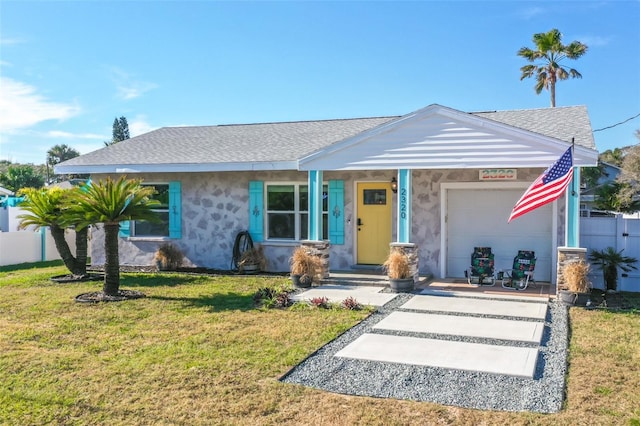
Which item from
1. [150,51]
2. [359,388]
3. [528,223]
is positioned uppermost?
[150,51]

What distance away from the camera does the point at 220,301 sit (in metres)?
9.14

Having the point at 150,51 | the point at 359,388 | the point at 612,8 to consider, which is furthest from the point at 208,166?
the point at 612,8

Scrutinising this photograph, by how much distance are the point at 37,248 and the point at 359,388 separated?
1508 centimetres

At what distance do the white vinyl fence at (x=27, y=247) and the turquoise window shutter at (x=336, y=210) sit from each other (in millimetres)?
9899

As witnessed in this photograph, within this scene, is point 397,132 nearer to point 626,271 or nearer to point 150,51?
point 626,271

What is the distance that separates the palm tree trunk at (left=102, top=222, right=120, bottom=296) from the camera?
9.38 meters

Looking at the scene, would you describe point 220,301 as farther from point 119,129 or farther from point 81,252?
point 119,129

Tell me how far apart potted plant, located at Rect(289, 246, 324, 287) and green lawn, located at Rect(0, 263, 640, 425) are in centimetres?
164

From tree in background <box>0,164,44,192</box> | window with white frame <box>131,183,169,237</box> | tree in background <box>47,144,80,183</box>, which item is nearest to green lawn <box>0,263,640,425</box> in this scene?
window with white frame <box>131,183,169,237</box>

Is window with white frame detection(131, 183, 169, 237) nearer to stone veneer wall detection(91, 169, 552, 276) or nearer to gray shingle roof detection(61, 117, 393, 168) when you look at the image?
stone veneer wall detection(91, 169, 552, 276)

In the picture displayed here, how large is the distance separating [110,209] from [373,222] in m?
5.95

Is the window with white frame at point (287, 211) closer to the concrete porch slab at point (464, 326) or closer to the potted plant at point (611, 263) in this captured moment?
the concrete porch slab at point (464, 326)

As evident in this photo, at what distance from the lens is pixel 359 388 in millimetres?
4824

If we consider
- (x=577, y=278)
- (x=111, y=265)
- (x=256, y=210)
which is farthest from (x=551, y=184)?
(x=111, y=265)
